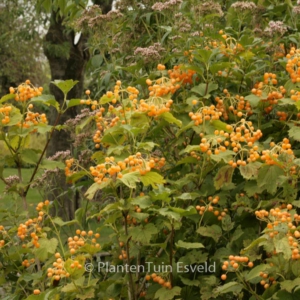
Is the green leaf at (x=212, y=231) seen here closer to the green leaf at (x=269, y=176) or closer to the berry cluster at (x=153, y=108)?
the green leaf at (x=269, y=176)

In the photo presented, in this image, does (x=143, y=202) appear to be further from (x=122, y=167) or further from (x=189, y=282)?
(x=189, y=282)

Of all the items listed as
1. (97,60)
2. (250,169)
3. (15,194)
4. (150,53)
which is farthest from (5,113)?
(97,60)

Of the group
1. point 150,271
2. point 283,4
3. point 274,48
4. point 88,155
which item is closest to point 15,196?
point 88,155

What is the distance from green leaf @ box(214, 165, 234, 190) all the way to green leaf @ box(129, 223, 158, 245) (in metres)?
0.33

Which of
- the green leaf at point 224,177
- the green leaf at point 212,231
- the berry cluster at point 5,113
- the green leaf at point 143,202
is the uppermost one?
the berry cluster at point 5,113

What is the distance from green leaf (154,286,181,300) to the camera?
2694mm

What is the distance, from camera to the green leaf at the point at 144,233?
2635 mm

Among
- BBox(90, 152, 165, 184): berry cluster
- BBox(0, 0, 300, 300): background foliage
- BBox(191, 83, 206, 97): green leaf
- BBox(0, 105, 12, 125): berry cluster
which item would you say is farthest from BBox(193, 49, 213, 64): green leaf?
BBox(0, 105, 12, 125): berry cluster

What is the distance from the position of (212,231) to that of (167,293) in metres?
0.34

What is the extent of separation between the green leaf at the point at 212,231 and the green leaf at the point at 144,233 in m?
0.24

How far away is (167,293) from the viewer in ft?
8.95

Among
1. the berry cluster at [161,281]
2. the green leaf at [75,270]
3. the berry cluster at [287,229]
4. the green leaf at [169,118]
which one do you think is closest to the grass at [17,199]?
the green leaf at [75,270]

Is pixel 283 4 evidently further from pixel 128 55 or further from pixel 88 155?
pixel 88 155

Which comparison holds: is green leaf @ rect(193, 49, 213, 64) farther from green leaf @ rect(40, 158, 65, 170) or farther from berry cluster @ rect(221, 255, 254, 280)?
berry cluster @ rect(221, 255, 254, 280)
